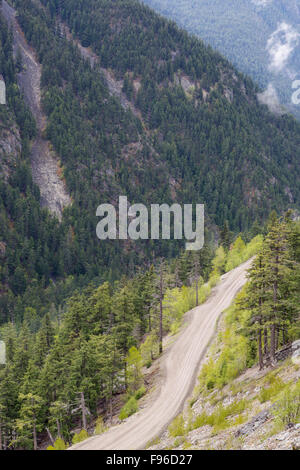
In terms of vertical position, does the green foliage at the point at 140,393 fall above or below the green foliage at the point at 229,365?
below

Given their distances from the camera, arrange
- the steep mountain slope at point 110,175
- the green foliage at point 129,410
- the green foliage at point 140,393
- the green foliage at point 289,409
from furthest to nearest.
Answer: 1. the steep mountain slope at point 110,175
2. the green foliage at point 140,393
3. the green foliage at point 129,410
4. the green foliage at point 289,409

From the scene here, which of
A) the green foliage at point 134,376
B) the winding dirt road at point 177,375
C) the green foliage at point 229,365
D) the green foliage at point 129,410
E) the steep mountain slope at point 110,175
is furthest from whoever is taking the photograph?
the steep mountain slope at point 110,175

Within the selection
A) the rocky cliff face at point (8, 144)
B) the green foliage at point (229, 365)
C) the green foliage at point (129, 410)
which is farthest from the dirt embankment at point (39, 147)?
the green foliage at point (229, 365)

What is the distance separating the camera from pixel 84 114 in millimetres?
186125

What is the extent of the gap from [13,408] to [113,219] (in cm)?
11762

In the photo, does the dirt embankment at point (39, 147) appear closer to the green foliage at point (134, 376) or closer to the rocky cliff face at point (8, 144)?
the rocky cliff face at point (8, 144)

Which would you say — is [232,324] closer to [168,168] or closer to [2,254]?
[2,254]

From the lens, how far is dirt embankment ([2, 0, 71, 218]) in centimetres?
14512

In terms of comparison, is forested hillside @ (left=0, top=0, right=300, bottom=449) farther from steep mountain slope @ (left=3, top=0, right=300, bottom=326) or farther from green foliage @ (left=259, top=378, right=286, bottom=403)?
green foliage @ (left=259, top=378, right=286, bottom=403)

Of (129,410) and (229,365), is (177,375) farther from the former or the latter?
(229,365)

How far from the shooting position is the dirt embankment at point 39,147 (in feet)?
476

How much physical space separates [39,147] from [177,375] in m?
145

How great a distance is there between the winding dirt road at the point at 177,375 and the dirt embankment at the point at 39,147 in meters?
100
